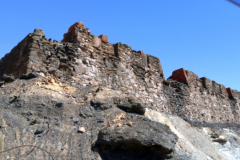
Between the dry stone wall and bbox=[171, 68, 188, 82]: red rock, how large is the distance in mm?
21

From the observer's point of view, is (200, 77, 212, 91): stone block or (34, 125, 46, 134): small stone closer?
(34, 125, 46, 134): small stone

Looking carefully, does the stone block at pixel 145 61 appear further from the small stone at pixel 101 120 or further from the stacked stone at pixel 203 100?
the small stone at pixel 101 120

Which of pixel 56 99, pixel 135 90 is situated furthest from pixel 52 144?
pixel 135 90

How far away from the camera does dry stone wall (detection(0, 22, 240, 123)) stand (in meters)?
5.47

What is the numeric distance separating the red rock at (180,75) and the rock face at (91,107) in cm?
95

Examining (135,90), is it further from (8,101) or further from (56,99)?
(8,101)

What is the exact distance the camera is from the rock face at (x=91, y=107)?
363 cm

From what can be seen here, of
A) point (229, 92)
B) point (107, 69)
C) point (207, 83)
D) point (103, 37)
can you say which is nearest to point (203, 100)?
point (207, 83)

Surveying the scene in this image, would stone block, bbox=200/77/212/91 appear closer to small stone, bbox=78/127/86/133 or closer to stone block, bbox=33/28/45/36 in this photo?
stone block, bbox=33/28/45/36

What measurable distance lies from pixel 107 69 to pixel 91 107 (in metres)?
2.12

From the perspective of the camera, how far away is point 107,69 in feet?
21.4

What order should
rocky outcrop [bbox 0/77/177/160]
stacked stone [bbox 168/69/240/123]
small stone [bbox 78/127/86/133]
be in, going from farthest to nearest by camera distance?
stacked stone [bbox 168/69/240/123] → small stone [bbox 78/127/86/133] → rocky outcrop [bbox 0/77/177/160]

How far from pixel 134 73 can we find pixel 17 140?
4.38 meters

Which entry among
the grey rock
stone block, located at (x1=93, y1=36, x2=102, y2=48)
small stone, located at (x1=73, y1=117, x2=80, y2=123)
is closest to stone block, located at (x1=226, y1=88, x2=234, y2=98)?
stone block, located at (x1=93, y1=36, x2=102, y2=48)
